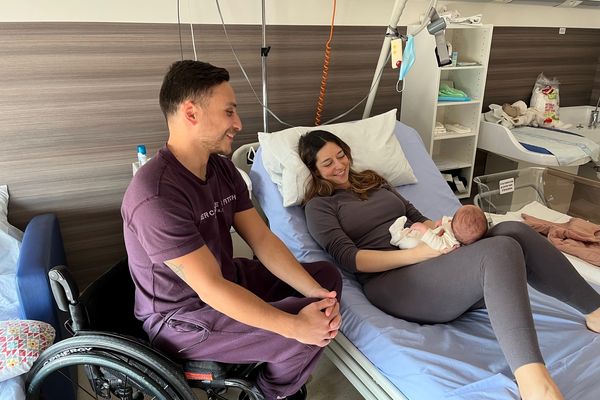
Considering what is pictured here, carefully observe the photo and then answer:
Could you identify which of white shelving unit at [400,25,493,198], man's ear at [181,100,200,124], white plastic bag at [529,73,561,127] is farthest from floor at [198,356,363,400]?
white plastic bag at [529,73,561,127]

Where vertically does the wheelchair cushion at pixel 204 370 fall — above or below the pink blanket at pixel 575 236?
below

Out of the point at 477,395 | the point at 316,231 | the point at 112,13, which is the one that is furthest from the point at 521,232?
the point at 112,13

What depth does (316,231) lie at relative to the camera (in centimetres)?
172

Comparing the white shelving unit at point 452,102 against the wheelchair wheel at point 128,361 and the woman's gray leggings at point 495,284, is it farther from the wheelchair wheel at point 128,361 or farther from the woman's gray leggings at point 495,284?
the wheelchair wheel at point 128,361

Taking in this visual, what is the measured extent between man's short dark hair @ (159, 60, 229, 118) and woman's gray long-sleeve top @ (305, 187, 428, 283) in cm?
66

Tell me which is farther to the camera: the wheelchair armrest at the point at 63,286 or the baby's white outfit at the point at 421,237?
the baby's white outfit at the point at 421,237

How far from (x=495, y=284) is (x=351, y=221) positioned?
617 millimetres

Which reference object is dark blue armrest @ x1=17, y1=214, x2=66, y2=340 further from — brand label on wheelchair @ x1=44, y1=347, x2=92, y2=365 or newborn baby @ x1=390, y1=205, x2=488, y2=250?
newborn baby @ x1=390, y1=205, x2=488, y2=250

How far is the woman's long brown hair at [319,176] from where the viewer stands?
1850 millimetres

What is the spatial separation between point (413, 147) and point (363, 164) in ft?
1.34

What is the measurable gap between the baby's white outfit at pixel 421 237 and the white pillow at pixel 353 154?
43cm

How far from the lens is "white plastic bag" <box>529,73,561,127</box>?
3229 mm

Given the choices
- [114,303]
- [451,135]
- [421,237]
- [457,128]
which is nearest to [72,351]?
[114,303]

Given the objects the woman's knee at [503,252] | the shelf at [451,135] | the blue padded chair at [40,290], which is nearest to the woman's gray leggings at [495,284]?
the woman's knee at [503,252]
